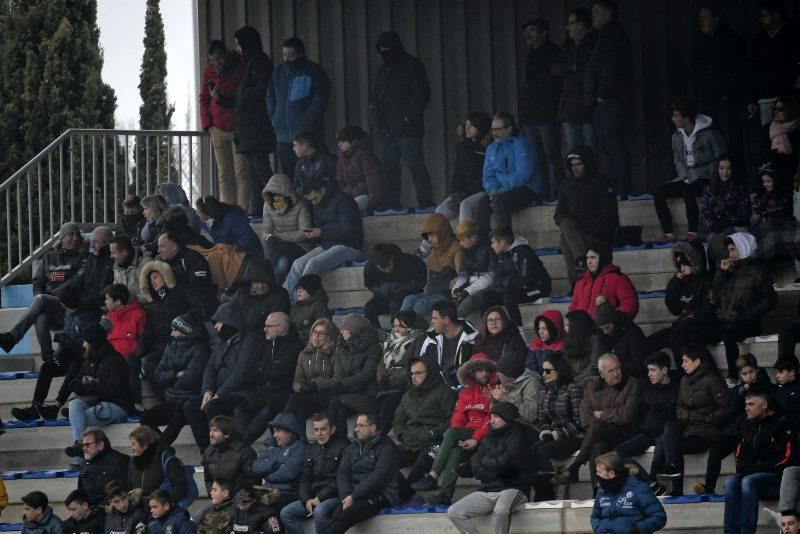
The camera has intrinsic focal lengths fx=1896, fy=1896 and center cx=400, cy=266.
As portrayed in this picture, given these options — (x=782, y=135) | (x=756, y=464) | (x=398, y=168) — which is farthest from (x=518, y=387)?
(x=398, y=168)

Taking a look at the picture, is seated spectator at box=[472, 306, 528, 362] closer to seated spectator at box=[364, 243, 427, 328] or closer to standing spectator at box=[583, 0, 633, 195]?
seated spectator at box=[364, 243, 427, 328]

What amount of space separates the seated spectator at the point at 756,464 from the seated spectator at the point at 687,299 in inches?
52.4

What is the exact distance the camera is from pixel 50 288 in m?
18.4

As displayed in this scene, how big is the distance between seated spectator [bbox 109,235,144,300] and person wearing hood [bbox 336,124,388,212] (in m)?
2.40

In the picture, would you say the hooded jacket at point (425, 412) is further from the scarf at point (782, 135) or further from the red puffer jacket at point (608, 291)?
the scarf at point (782, 135)

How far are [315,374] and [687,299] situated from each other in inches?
128

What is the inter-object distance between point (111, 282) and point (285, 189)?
1910 mm

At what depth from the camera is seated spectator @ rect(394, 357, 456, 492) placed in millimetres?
15484

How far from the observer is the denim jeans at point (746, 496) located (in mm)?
13836

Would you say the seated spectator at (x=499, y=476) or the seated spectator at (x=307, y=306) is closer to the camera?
the seated spectator at (x=499, y=476)

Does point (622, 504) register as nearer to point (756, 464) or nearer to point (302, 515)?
point (756, 464)

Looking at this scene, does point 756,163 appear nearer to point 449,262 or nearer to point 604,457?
point 449,262

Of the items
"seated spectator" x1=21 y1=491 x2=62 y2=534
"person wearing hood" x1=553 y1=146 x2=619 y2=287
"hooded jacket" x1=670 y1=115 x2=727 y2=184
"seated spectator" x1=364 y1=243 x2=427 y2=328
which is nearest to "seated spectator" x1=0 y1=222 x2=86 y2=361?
"seated spectator" x1=21 y1=491 x2=62 y2=534

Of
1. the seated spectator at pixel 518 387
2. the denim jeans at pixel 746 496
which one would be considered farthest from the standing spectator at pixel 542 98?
the denim jeans at pixel 746 496
